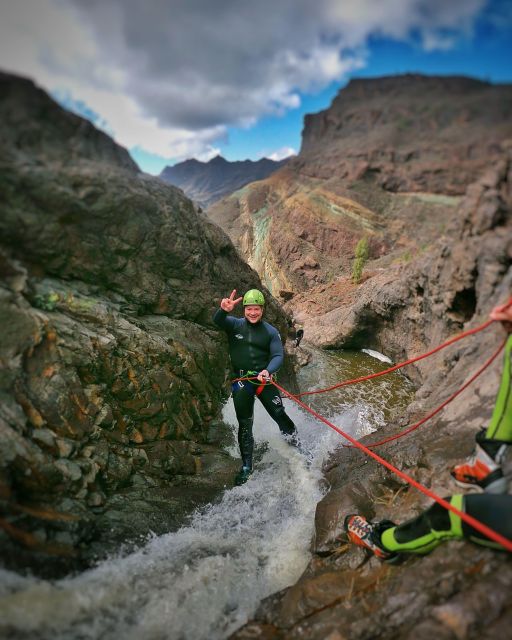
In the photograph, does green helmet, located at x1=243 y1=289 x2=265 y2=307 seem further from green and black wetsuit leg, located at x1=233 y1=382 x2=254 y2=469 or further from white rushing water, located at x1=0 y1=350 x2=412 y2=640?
white rushing water, located at x1=0 y1=350 x2=412 y2=640

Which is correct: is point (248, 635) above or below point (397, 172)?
below

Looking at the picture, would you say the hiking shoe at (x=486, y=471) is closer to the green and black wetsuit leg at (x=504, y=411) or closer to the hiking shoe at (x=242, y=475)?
the green and black wetsuit leg at (x=504, y=411)

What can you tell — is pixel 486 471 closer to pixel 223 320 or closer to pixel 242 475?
pixel 242 475

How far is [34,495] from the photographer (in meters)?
3.37

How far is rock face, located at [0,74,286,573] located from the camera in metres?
3.34

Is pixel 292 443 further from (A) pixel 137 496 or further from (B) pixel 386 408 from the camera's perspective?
(B) pixel 386 408

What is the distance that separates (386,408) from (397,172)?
20.0 feet

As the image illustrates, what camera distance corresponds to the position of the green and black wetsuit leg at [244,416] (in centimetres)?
550

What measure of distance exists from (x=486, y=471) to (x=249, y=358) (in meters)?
A: 3.48

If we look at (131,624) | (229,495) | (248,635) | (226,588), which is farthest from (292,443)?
(131,624)

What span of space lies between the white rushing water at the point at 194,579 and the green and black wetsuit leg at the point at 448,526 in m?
1.40

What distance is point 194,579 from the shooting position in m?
3.61

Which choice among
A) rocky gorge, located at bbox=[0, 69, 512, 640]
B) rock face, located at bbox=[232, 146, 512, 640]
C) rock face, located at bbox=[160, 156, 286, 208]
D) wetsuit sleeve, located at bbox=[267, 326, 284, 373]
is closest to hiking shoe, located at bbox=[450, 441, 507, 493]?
rock face, located at bbox=[232, 146, 512, 640]

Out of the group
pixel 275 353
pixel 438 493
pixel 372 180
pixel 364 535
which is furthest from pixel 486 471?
pixel 372 180
